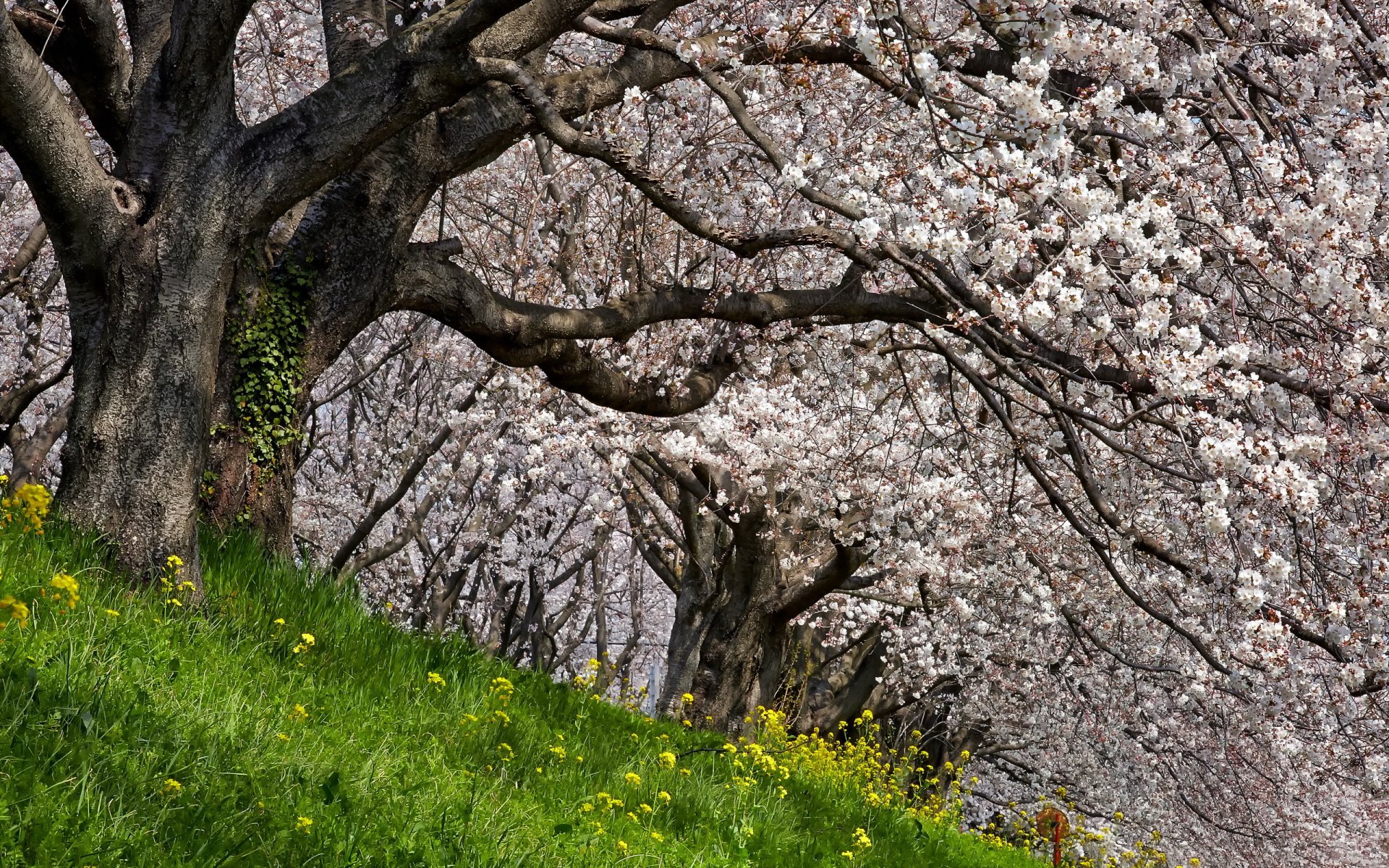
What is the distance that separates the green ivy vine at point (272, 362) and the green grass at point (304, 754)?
59cm

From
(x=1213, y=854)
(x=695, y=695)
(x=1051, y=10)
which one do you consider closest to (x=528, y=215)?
(x=695, y=695)

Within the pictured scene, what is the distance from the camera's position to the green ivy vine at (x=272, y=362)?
5.58m

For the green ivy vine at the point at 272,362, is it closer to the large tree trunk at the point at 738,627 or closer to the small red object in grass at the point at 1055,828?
the small red object in grass at the point at 1055,828

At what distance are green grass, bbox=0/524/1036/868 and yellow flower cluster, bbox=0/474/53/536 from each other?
0.09 metres

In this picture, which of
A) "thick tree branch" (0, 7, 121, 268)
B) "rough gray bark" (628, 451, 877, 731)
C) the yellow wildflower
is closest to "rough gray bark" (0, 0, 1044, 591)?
"thick tree branch" (0, 7, 121, 268)

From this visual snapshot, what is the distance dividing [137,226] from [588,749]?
2.91 metres

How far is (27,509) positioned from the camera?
3.93 meters

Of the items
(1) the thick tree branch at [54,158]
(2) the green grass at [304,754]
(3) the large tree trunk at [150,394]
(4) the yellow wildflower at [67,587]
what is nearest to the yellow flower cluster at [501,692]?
(2) the green grass at [304,754]

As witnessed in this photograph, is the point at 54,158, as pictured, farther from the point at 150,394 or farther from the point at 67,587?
the point at 67,587

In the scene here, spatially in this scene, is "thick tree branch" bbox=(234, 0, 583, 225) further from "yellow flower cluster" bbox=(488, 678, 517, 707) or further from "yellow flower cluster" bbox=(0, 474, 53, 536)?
"yellow flower cluster" bbox=(488, 678, 517, 707)

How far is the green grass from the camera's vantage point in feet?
9.87

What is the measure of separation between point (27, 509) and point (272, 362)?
1.80 m

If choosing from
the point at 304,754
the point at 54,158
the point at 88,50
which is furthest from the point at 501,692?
the point at 88,50

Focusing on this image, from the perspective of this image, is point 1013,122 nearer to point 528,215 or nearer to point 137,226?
point 137,226
